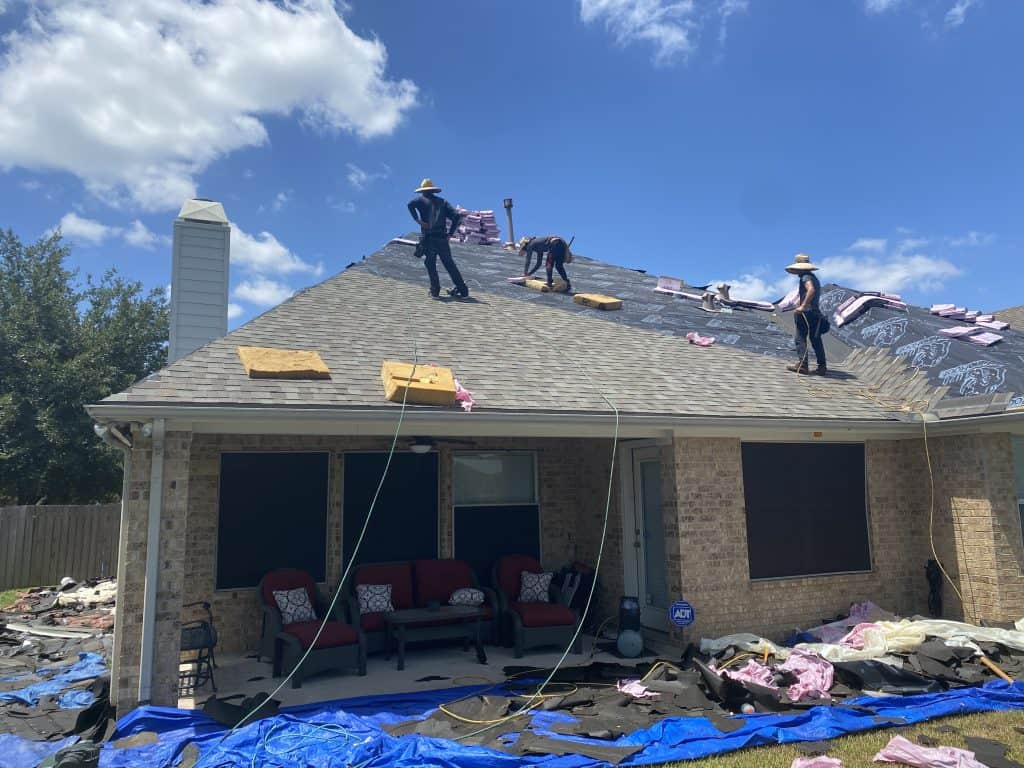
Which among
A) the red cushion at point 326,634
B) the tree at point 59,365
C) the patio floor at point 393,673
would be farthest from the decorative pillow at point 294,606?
the tree at point 59,365

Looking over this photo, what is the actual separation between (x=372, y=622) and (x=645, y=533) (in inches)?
148

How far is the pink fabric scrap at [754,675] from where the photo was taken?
6906mm

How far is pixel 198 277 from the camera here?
11.4 metres

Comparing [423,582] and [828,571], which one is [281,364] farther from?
[828,571]

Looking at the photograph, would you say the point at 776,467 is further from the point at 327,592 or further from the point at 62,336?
the point at 62,336

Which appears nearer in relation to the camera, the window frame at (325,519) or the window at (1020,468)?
the window frame at (325,519)

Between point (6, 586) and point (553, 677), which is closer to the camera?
point (553, 677)

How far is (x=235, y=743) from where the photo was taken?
5.44 metres

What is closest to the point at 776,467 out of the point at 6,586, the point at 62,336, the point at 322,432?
the point at 322,432

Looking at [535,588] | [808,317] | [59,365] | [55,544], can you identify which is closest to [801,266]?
[808,317]

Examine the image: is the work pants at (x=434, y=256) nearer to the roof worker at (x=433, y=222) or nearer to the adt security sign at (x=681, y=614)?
the roof worker at (x=433, y=222)

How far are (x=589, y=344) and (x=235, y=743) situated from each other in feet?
22.0

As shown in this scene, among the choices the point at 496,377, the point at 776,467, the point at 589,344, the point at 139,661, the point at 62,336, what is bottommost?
the point at 139,661

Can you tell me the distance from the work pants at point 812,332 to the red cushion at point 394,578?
21.2 ft
